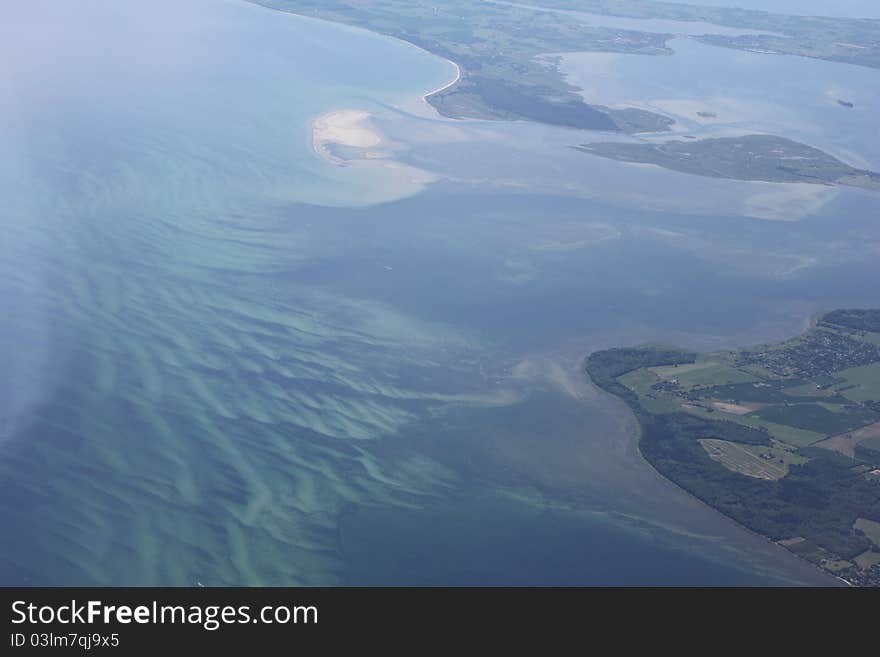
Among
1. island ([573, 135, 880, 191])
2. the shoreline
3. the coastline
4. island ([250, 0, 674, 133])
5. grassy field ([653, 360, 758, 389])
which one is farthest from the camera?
the shoreline

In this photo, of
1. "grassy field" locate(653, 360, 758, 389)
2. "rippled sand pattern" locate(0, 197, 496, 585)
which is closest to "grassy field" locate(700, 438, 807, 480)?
"grassy field" locate(653, 360, 758, 389)

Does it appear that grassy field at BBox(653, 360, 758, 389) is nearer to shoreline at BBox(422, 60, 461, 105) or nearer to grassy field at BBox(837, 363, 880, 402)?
grassy field at BBox(837, 363, 880, 402)

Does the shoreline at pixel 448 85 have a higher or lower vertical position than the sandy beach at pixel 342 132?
higher

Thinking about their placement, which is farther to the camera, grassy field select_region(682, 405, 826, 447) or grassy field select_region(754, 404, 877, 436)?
grassy field select_region(754, 404, 877, 436)

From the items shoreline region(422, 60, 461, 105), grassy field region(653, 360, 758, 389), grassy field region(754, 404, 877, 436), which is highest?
shoreline region(422, 60, 461, 105)

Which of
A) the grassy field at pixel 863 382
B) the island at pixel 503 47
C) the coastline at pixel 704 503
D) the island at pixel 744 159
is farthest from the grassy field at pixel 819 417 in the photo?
the island at pixel 503 47

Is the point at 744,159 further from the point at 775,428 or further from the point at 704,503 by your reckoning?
the point at 704,503

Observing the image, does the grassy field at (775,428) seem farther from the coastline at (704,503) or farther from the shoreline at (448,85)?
the shoreline at (448,85)

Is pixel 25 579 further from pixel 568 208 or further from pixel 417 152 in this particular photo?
pixel 417 152
